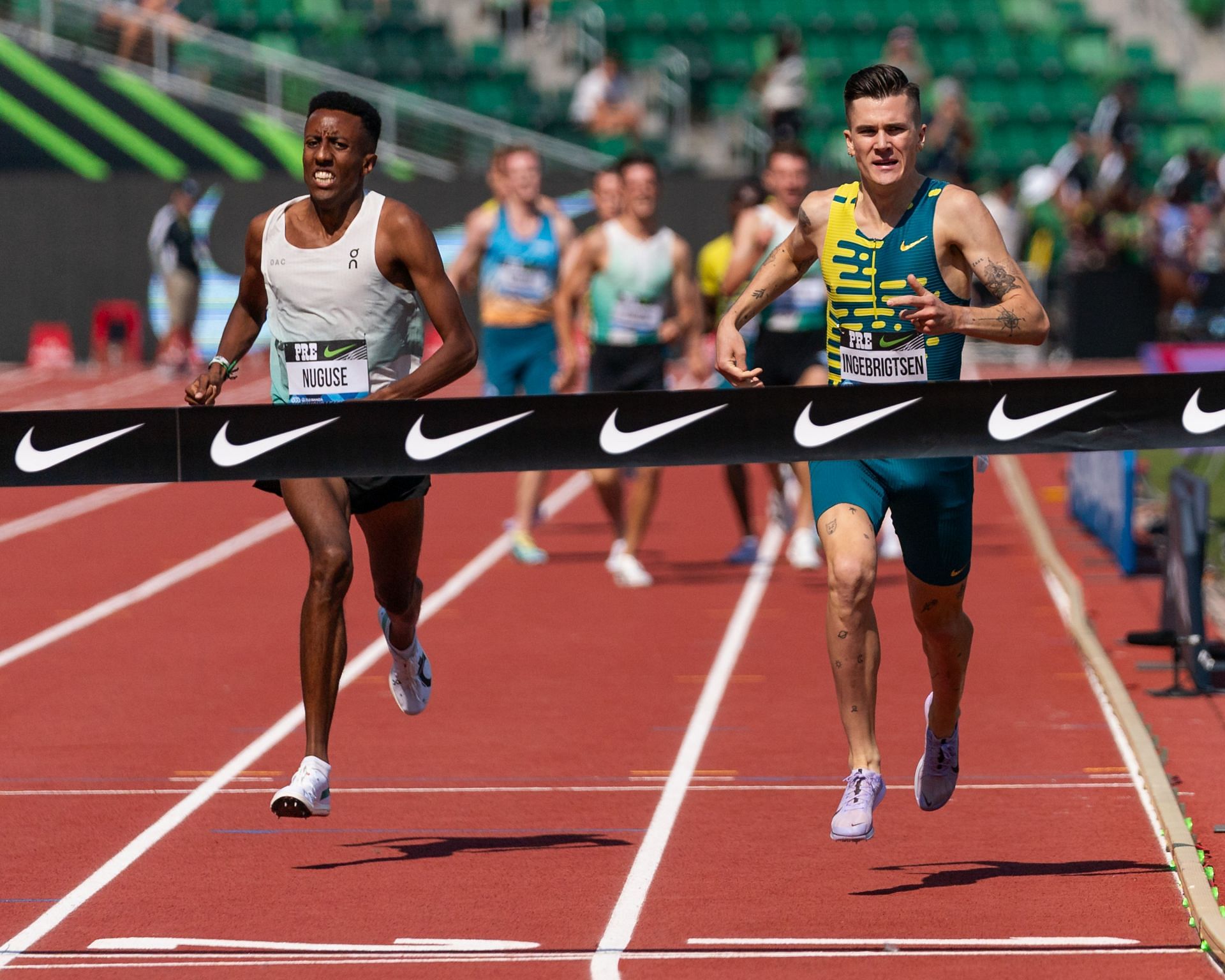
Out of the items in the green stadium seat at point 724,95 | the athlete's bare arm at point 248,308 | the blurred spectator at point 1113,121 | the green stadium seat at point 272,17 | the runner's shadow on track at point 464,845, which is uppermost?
the green stadium seat at point 272,17

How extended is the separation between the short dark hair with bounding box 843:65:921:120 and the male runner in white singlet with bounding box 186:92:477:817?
1.25 m

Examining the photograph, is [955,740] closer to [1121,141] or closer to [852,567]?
[852,567]

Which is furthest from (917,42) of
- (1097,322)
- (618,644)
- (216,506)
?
(618,644)

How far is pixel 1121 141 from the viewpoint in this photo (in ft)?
89.4

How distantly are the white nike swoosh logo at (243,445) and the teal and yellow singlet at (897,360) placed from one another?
4.47 ft

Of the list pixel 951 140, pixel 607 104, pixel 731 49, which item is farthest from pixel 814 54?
pixel 951 140

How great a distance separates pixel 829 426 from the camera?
5.59 meters

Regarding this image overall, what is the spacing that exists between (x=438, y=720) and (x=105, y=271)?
19648 millimetres

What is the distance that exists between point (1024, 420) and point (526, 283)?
720cm

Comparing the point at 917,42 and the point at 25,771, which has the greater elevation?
the point at 917,42

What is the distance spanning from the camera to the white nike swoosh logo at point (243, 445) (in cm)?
563

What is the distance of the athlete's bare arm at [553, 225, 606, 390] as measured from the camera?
1173cm

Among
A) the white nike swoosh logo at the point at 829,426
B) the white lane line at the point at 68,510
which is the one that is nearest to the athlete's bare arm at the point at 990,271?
the white nike swoosh logo at the point at 829,426

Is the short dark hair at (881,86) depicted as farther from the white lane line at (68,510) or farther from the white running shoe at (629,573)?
the white lane line at (68,510)
